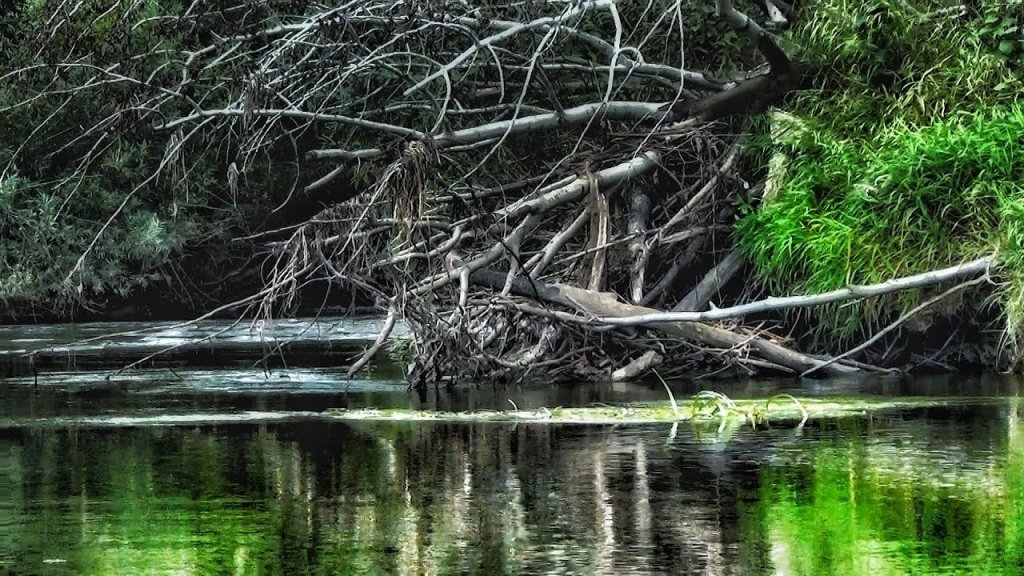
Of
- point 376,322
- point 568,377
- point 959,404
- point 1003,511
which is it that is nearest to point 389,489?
point 1003,511

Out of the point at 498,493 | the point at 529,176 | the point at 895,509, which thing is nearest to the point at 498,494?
the point at 498,493

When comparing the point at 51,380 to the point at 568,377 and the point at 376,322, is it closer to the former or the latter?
the point at 568,377

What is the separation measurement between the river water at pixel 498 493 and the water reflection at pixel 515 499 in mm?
18

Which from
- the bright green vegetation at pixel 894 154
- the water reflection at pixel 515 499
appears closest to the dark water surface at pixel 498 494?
the water reflection at pixel 515 499

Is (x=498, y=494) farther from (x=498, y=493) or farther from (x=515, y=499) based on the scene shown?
(x=515, y=499)

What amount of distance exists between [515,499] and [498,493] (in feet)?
0.74

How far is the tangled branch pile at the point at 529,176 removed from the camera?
49.6 feet

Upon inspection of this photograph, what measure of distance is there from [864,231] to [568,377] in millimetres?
2752

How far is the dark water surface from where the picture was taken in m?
6.99

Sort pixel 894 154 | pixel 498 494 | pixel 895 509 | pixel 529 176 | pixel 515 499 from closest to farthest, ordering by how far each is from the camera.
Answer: pixel 895 509, pixel 515 499, pixel 498 494, pixel 894 154, pixel 529 176

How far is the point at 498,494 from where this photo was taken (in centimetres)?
882

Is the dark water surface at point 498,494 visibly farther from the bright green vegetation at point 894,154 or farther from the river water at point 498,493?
the bright green vegetation at point 894,154

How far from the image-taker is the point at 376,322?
83.7 ft

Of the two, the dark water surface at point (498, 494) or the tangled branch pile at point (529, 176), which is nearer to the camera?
the dark water surface at point (498, 494)
